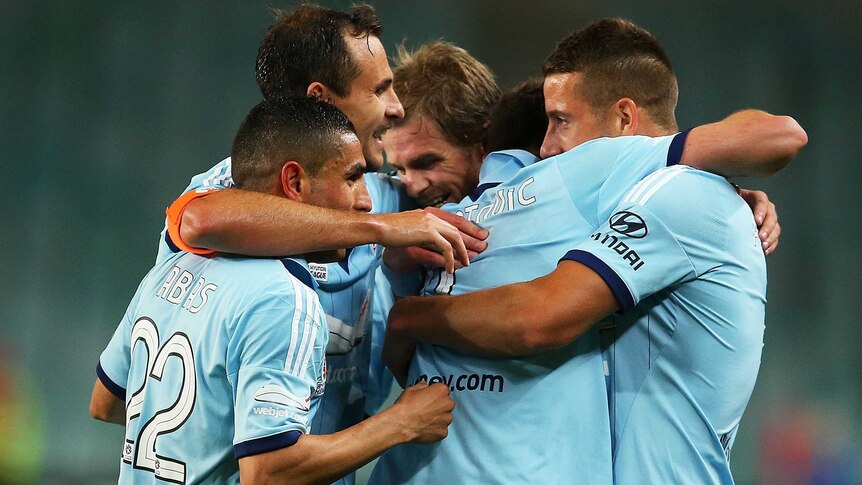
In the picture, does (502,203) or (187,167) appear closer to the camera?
(502,203)

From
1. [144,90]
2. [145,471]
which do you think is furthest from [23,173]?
[145,471]

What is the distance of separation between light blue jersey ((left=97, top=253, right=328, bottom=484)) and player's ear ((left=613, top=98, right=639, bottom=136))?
0.99 m

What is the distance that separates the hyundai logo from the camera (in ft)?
6.79

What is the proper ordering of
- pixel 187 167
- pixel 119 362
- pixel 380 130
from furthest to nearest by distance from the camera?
pixel 187 167, pixel 380 130, pixel 119 362

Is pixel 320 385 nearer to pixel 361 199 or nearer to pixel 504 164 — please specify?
pixel 361 199

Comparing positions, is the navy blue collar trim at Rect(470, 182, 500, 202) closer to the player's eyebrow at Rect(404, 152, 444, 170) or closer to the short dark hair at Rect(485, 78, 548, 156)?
the short dark hair at Rect(485, 78, 548, 156)

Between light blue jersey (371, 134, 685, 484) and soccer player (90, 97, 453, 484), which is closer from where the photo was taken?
soccer player (90, 97, 453, 484)

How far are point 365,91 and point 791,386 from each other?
481cm

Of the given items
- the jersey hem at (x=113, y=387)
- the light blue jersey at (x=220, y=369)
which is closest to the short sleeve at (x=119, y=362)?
the jersey hem at (x=113, y=387)

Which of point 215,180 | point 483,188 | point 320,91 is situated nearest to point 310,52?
point 320,91

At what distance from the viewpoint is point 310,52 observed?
9.66 ft

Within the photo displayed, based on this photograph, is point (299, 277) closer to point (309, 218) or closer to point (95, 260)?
point (309, 218)

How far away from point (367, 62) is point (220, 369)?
4.29ft

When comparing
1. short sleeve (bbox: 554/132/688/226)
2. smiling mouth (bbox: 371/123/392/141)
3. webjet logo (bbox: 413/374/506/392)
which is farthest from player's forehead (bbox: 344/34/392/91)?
webjet logo (bbox: 413/374/506/392)
